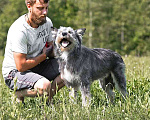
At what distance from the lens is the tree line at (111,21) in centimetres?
3556

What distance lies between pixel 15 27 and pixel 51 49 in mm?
888

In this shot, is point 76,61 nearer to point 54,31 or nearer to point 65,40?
point 65,40

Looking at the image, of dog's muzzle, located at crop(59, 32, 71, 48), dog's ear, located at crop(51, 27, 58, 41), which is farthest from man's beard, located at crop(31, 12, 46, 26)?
dog's muzzle, located at crop(59, 32, 71, 48)

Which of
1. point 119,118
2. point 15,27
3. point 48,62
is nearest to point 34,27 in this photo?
point 15,27

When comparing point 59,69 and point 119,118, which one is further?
point 59,69

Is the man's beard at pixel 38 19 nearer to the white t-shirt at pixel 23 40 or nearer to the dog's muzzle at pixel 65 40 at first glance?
the white t-shirt at pixel 23 40

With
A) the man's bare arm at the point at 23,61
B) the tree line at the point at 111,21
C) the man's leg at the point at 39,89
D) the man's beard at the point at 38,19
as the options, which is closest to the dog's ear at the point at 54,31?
the man's beard at the point at 38,19

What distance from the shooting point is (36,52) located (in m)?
4.59

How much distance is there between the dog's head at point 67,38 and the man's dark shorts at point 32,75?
446 mm

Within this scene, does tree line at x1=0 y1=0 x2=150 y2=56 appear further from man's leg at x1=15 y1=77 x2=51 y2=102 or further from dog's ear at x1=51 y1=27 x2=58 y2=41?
man's leg at x1=15 y1=77 x2=51 y2=102

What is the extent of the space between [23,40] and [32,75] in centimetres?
65

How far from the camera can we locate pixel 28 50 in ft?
14.7

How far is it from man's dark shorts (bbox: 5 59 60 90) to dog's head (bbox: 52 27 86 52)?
45 centimetres

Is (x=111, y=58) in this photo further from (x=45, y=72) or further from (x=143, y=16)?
(x=143, y=16)
